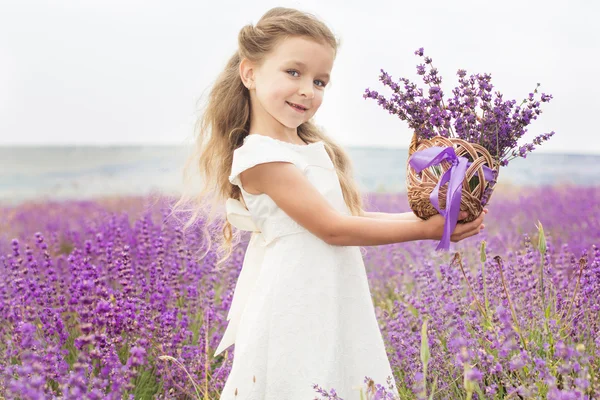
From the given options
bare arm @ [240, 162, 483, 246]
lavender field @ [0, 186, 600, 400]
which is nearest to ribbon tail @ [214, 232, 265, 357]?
lavender field @ [0, 186, 600, 400]

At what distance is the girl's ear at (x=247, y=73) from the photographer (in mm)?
2390

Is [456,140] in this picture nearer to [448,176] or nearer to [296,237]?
[448,176]

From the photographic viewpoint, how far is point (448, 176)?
1860 millimetres

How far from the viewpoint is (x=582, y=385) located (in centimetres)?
142

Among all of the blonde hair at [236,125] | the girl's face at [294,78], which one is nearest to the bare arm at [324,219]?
the girl's face at [294,78]

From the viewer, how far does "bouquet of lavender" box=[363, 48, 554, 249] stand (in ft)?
6.11

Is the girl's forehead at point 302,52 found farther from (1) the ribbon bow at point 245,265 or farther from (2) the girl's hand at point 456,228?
(2) the girl's hand at point 456,228

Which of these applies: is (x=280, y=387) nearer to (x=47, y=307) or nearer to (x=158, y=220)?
(x=47, y=307)

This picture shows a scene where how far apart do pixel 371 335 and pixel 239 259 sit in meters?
1.81

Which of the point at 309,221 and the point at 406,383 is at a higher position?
the point at 309,221

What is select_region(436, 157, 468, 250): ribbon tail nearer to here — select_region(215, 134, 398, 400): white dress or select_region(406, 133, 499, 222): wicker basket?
select_region(406, 133, 499, 222): wicker basket

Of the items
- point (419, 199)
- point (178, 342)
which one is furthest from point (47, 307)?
point (419, 199)

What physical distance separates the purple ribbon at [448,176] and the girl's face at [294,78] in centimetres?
50

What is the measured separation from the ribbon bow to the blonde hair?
10cm
